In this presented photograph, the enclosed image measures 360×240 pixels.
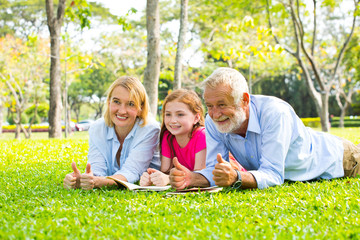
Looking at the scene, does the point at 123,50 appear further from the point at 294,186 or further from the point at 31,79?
the point at 294,186

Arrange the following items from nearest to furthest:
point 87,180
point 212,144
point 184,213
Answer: point 184,213, point 87,180, point 212,144

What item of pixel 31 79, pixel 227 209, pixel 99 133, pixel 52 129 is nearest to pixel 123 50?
pixel 31 79

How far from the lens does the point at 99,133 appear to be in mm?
4664

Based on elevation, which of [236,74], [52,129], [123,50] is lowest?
[52,129]

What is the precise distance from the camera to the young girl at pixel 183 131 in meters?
4.44

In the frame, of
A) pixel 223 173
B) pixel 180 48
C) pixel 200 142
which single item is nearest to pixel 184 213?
pixel 223 173

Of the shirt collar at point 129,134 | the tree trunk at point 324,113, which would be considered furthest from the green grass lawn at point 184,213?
the tree trunk at point 324,113

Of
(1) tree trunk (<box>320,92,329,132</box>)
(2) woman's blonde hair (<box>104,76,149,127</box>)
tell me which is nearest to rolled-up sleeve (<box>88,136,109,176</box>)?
(2) woman's blonde hair (<box>104,76,149,127</box>)

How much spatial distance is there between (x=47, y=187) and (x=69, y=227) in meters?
1.78

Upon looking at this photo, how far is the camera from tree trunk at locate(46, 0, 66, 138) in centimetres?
1365

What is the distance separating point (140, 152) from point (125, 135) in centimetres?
37

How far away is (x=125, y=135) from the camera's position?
15.3 ft

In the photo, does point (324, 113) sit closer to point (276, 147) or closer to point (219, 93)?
point (276, 147)

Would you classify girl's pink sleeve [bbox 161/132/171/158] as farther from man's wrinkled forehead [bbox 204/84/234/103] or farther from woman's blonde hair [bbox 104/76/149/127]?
man's wrinkled forehead [bbox 204/84/234/103]
